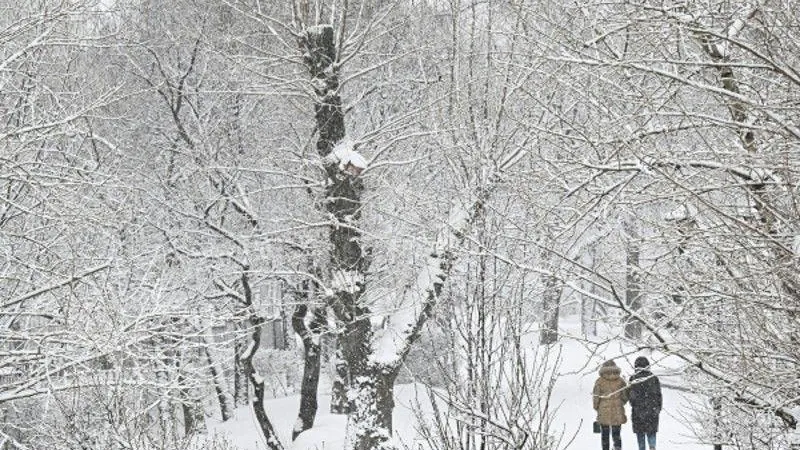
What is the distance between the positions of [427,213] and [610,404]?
3.81 meters

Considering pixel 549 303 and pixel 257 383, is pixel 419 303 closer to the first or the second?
pixel 549 303

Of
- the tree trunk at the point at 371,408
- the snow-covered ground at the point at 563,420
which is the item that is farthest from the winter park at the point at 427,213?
the snow-covered ground at the point at 563,420

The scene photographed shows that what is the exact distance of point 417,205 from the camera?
37.0 ft

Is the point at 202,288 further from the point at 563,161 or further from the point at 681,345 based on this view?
the point at 681,345

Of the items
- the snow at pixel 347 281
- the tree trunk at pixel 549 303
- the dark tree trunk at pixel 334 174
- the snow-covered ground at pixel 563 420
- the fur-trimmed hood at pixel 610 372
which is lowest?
the snow-covered ground at pixel 563 420

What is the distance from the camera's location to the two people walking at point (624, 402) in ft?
38.2

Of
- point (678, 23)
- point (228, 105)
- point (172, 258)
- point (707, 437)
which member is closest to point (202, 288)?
point (172, 258)

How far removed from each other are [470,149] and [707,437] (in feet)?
14.8

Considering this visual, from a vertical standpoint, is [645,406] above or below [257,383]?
below

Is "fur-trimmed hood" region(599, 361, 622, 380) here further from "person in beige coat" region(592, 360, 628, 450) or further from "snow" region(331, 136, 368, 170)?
"snow" region(331, 136, 368, 170)

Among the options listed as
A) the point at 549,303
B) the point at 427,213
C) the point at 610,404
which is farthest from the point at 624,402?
the point at 427,213

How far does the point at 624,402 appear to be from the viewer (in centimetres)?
1205

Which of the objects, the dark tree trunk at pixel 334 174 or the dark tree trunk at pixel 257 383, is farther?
the dark tree trunk at pixel 257 383

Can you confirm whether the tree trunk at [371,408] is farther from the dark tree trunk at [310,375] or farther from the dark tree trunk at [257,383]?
the dark tree trunk at [310,375]
